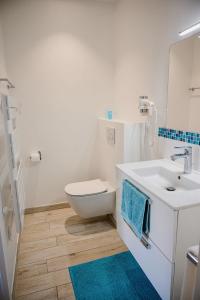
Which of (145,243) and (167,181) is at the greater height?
(167,181)

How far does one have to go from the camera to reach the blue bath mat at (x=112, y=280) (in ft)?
4.71

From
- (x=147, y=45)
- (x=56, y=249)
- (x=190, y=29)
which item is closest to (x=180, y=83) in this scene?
(x=190, y=29)

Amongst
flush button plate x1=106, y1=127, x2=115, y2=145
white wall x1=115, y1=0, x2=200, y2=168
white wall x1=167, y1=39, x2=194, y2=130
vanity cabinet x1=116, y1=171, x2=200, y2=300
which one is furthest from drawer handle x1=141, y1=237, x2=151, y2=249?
flush button plate x1=106, y1=127, x2=115, y2=145

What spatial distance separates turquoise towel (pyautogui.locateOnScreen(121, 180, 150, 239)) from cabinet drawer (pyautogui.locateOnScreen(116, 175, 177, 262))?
1.8 inches

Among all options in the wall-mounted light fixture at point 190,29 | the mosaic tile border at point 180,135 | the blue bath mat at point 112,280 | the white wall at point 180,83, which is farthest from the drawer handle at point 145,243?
the wall-mounted light fixture at point 190,29

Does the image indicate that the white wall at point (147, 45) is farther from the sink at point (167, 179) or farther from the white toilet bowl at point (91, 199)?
the white toilet bowl at point (91, 199)

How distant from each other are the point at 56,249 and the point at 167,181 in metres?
1.27

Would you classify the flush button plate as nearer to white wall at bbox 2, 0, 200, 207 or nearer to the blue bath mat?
white wall at bbox 2, 0, 200, 207

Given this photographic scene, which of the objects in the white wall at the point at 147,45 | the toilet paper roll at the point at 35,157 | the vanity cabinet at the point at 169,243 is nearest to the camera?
the vanity cabinet at the point at 169,243

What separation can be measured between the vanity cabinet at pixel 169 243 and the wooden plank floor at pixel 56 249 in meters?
0.60

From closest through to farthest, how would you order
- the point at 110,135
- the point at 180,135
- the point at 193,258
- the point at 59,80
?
the point at 193,258 < the point at 180,135 < the point at 110,135 < the point at 59,80

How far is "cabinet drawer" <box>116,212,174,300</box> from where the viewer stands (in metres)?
1.21

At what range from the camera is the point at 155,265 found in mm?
1343

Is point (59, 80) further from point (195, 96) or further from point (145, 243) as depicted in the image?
point (145, 243)
